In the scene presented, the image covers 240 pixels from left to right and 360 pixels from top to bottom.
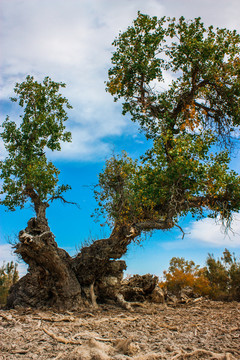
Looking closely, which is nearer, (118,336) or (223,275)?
(118,336)

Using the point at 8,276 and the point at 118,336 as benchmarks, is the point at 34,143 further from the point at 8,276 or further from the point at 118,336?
the point at 8,276

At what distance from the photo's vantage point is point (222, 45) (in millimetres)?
14656

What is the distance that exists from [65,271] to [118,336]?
5670mm

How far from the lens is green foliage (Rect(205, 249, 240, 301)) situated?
22.2 metres

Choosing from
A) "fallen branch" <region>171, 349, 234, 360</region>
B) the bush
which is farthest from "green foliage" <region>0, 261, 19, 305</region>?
"fallen branch" <region>171, 349, 234, 360</region>

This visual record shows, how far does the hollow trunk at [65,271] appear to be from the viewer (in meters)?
13.2

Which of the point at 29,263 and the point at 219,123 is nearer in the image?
the point at 29,263

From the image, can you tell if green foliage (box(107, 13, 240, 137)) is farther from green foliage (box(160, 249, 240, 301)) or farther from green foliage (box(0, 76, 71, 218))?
green foliage (box(160, 249, 240, 301))

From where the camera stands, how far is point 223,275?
76.5 ft

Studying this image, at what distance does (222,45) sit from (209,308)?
A: 12.5 meters

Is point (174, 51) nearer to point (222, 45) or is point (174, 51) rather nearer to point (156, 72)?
point (156, 72)

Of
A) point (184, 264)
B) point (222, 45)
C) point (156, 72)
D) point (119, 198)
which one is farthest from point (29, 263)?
point (184, 264)

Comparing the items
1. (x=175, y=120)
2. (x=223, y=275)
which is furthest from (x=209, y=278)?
(x=175, y=120)

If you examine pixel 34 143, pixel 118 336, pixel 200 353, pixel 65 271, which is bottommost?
pixel 200 353
